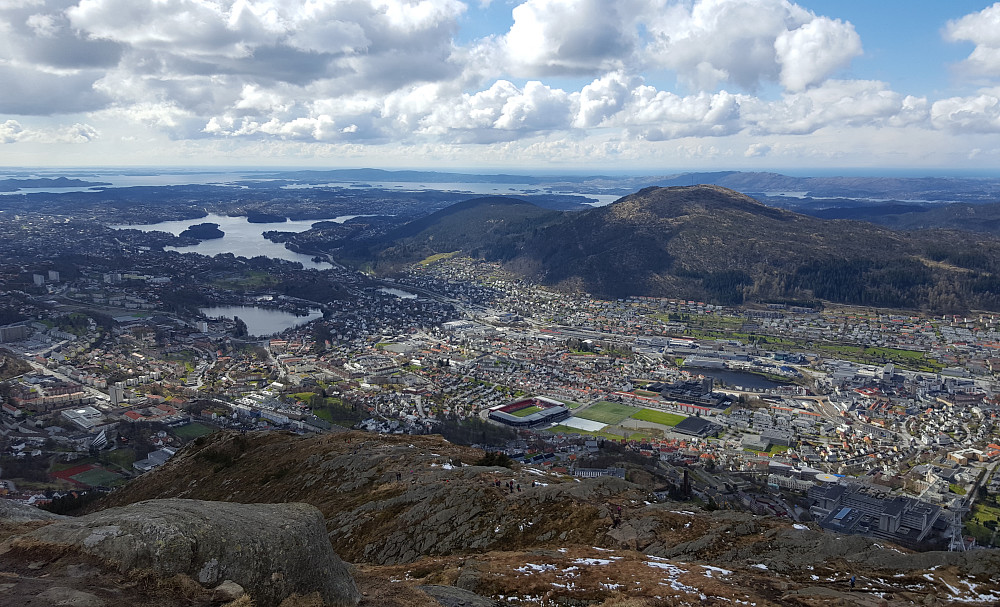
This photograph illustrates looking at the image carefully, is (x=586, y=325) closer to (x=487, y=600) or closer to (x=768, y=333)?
(x=768, y=333)

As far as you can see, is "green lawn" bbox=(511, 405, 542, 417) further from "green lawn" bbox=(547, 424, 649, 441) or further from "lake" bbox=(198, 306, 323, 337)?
"lake" bbox=(198, 306, 323, 337)

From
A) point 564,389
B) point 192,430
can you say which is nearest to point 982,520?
point 564,389

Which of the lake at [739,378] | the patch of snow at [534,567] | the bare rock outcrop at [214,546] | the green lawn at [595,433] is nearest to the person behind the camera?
the bare rock outcrop at [214,546]

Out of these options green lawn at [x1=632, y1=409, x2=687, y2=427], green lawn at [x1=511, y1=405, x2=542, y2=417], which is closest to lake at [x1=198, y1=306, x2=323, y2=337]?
green lawn at [x1=511, y1=405, x2=542, y2=417]

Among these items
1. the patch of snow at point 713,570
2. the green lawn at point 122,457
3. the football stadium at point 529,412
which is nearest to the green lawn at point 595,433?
the football stadium at point 529,412

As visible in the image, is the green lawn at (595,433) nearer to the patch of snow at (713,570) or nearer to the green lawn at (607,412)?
the green lawn at (607,412)
